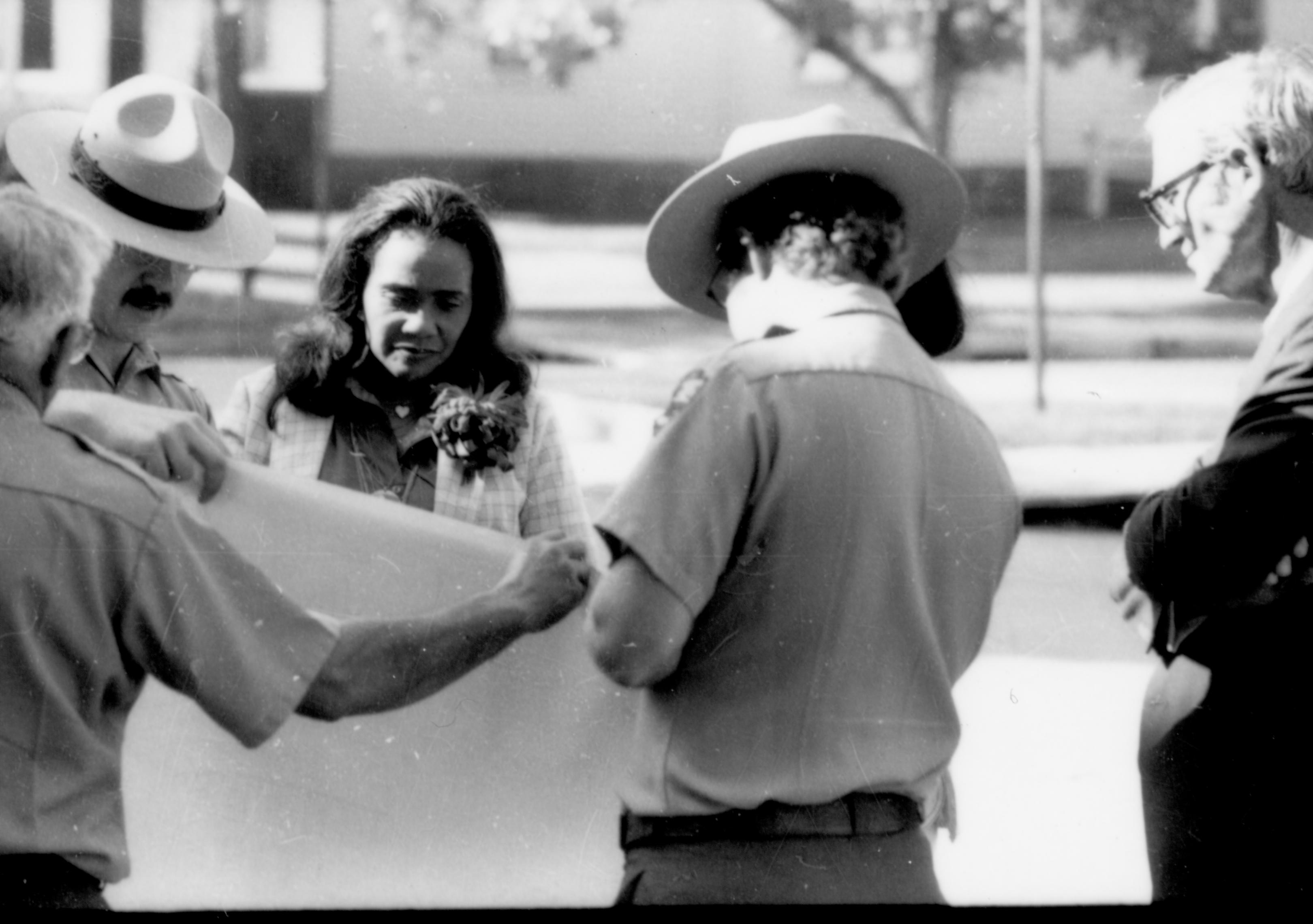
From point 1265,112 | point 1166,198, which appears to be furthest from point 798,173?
point 1265,112

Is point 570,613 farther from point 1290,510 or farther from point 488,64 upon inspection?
point 1290,510

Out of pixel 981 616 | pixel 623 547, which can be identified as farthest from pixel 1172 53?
pixel 623 547

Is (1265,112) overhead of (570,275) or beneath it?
overhead

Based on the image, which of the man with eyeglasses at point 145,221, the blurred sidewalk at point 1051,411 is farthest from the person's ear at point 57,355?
the blurred sidewalk at point 1051,411

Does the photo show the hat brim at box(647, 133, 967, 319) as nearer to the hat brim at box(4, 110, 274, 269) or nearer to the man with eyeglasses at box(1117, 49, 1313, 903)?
the man with eyeglasses at box(1117, 49, 1313, 903)

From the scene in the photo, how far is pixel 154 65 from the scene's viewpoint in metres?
2.30

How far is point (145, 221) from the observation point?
2287mm

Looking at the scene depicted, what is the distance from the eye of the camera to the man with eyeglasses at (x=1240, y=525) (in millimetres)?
2166

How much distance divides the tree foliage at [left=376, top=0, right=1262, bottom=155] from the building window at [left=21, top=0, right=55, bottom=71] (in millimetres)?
500

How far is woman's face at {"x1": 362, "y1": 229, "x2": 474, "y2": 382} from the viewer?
237 cm

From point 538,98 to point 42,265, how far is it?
30.5 inches

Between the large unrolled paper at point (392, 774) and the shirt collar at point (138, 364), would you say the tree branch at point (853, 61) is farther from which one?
the shirt collar at point (138, 364)

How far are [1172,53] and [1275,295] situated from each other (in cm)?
41

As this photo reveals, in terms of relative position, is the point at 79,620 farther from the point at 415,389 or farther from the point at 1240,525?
the point at 1240,525
